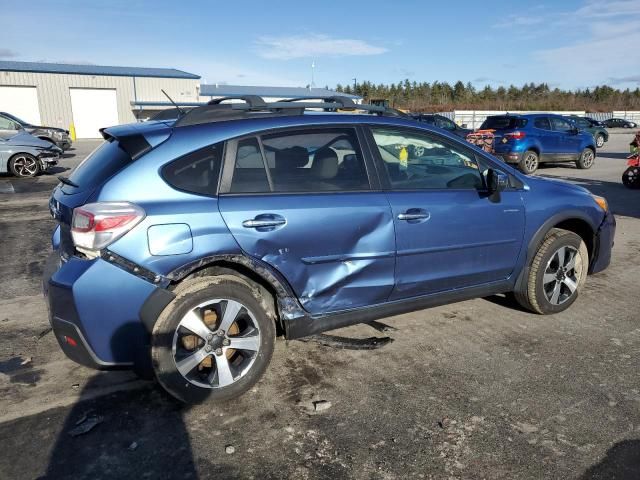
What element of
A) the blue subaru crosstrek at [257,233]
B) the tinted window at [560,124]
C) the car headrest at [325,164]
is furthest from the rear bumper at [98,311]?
the tinted window at [560,124]

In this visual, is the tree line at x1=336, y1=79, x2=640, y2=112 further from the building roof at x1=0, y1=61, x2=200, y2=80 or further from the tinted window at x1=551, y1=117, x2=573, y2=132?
the tinted window at x1=551, y1=117, x2=573, y2=132

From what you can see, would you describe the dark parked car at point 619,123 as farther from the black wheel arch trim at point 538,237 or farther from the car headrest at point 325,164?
the car headrest at point 325,164

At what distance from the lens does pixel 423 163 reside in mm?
4027

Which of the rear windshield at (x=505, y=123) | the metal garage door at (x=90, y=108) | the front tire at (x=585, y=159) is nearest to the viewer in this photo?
the rear windshield at (x=505, y=123)

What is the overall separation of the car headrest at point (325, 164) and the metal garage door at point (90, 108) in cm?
3732

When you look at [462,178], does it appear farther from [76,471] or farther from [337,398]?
[76,471]

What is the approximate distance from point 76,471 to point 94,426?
38 cm

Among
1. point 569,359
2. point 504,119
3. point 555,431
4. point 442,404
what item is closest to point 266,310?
point 442,404

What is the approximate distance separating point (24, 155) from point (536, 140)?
47.2ft

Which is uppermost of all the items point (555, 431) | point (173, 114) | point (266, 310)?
point (173, 114)

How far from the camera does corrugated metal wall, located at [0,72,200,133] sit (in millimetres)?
35625

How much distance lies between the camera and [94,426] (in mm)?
2910

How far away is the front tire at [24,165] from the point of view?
14062mm

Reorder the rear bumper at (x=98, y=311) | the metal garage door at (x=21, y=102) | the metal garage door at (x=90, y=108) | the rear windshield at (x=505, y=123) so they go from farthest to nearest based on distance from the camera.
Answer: the metal garage door at (x=90, y=108) < the metal garage door at (x=21, y=102) < the rear windshield at (x=505, y=123) < the rear bumper at (x=98, y=311)
